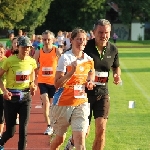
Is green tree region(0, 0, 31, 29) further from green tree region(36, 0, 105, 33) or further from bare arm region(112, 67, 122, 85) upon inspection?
bare arm region(112, 67, 122, 85)

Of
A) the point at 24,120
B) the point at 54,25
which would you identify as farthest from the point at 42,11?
the point at 24,120

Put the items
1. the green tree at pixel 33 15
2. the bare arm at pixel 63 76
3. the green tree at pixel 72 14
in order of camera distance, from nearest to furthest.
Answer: the bare arm at pixel 63 76
the green tree at pixel 33 15
the green tree at pixel 72 14

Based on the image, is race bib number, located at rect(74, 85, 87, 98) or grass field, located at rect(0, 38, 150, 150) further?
grass field, located at rect(0, 38, 150, 150)

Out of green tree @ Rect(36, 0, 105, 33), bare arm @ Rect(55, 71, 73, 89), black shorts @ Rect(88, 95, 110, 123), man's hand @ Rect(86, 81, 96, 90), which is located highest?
bare arm @ Rect(55, 71, 73, 89)

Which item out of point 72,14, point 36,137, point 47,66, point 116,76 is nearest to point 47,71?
point 47,66

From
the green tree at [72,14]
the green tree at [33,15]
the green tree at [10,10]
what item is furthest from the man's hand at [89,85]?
the green tree at [72,14]

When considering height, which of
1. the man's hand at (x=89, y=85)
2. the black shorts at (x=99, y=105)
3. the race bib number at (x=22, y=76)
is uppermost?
the man's hand at (x=89, y=85)

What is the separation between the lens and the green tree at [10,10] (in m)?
53.1

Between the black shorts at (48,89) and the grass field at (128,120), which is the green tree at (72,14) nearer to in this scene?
the grass field at (128,120)

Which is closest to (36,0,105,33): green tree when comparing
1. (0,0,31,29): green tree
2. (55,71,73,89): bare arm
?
A: (0,0,31,29): green tree

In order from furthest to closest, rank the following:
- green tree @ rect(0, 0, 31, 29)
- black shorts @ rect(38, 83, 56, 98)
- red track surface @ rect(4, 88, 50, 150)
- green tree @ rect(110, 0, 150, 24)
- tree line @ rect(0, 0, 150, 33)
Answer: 1. green tree @ rect(110, 0, 150, 24)
2. tree line @ rect(0, 0, 150, 33)
3. green tree @ rect(0, 0, 31, 29)
4. black shorts @ rect(38, 83, 56, 98)
5. red track surface @ rect(4, 88, 50, 150)

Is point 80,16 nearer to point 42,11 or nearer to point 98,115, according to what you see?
point 42,11

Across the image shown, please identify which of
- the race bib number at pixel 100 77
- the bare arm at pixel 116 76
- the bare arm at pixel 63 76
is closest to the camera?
the bare arm at pixel 63 76

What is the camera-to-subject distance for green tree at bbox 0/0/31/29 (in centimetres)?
5310
